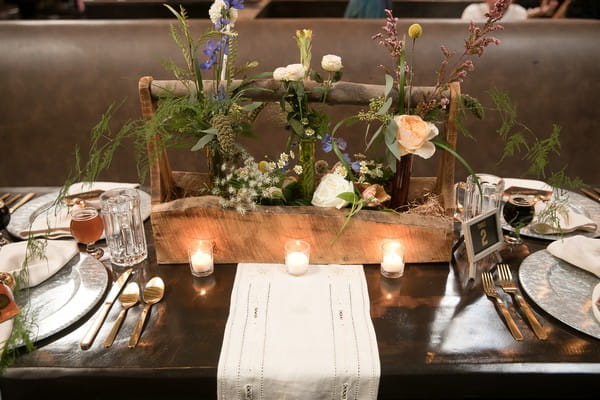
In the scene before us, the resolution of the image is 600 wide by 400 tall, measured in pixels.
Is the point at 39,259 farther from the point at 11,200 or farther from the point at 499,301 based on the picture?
the point at 499,301

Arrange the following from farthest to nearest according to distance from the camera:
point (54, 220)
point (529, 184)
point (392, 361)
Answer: point (529, 184) → point (54, 220) → point (392, 361)

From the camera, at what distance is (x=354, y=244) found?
3.77 feet

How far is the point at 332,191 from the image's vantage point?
114 centimetres

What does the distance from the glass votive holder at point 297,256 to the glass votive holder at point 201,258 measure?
167 mm

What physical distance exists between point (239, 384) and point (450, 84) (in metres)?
0.76

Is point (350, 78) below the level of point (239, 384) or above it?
above

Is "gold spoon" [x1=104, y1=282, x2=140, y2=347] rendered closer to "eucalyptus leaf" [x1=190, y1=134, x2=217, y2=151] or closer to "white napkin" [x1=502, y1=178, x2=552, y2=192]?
"eucalyptus leaf" [x1=190, y1=134, x2=217, y2=151]

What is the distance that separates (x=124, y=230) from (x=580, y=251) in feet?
3.31

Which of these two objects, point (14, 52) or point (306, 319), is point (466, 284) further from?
point (14, 52)

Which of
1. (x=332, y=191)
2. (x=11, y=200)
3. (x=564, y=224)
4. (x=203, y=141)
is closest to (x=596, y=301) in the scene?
(x=564, y=224)

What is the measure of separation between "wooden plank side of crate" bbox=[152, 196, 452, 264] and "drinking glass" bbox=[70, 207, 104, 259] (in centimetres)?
16

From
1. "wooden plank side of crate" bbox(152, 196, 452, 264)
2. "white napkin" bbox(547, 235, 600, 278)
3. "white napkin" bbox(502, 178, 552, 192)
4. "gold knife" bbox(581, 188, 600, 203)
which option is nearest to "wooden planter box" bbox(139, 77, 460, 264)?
"wooden plank side of crate" bbox(152, 196, 452, 264)

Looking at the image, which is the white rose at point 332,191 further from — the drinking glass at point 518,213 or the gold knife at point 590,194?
the gold knife at point 590,194

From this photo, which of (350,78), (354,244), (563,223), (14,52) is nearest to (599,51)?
(350,78)
